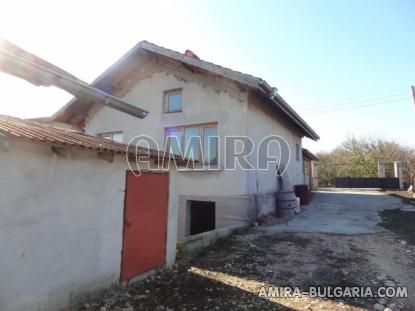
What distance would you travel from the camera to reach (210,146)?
9852 mm

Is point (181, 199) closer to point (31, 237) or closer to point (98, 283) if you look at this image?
point (98, 283)

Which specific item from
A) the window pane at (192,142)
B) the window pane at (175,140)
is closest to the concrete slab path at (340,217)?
the window pane at (192,142)

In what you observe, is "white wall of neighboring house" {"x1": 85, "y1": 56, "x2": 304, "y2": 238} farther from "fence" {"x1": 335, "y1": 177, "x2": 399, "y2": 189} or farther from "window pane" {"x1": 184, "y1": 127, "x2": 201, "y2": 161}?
"fence" {"x1": 335, "y1": 177, "x2": 399, "y2": 189}

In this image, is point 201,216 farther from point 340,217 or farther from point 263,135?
point 340,217

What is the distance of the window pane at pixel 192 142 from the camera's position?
A: 10.0 m

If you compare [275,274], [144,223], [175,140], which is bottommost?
[275,274]

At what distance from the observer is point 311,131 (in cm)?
1489

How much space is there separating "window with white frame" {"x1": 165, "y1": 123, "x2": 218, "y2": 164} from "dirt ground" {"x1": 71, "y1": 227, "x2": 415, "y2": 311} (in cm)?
302

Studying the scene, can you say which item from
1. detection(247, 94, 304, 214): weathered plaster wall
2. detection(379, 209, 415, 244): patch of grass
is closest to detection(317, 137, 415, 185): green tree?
detection(379, 209, 415, 244): patch of grass

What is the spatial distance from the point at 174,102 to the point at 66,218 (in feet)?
23.8

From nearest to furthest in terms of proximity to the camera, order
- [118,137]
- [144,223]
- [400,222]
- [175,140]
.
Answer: [144,223] → [400,222] → [175,140] → [118,137]

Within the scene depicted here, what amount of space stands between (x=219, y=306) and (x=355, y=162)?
89.7 ft

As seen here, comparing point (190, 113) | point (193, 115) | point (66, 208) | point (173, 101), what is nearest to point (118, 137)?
point (173, 101)

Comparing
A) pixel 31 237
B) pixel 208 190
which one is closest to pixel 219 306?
pixel 31 237
